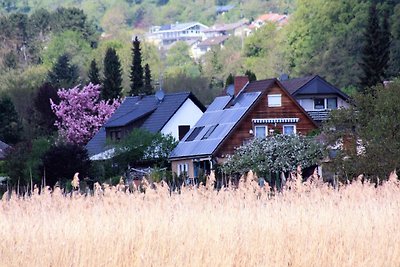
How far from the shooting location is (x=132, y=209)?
1449 centimetres

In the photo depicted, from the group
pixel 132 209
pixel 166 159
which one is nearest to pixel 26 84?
pixel 166 159

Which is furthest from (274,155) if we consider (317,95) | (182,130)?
(317,95)

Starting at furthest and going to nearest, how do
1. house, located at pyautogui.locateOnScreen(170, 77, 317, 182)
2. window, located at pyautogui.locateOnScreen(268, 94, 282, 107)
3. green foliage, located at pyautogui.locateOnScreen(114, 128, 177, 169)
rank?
1. window, located at pyautogui.locateOnScreen(268, 94, 282, 107)
2. green foliage, located at pyautogui.locateOnScreen(114, 128, 177, 169)
3. house, located at pyautogui.locateOnScreen(170, 77, 317, 182)

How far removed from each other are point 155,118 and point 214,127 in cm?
602

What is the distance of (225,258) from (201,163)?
127ft

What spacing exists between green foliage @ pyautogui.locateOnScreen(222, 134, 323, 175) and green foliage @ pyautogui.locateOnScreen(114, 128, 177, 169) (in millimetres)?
4534

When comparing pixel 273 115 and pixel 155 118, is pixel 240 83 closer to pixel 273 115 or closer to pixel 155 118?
pixel 273 115

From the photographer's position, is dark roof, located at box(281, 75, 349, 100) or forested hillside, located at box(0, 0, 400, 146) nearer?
dark roof, located at box(281, 75, 349, 100)

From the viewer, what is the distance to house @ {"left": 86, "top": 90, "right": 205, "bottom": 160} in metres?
58.0

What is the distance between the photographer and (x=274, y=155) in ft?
159

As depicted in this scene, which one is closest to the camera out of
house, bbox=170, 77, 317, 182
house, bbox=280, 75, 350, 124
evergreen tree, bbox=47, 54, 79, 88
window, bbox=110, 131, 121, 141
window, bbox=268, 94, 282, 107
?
house, bbox=170, 77, 317, 182

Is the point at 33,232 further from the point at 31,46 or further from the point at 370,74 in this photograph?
the point at 31,46

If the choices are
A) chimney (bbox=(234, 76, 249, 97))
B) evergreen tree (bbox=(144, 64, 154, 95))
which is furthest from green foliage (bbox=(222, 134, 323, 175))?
evergreen tree (bbox=(144, 64, 154, 95))

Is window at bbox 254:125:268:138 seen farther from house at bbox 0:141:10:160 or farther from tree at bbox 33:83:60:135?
tree at bbox 33:83:60:135
